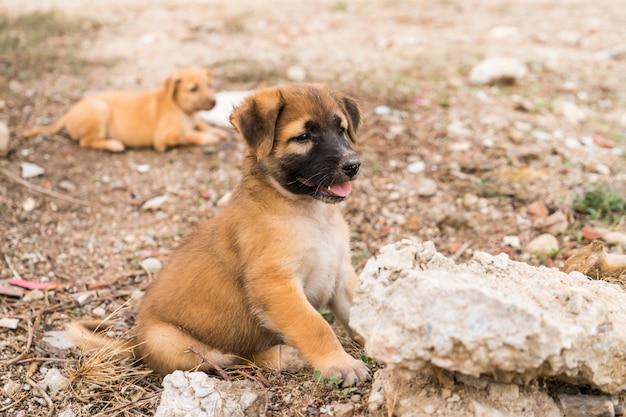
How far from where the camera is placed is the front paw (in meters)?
3.66

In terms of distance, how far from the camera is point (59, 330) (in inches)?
192

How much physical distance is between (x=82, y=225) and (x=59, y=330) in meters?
1.66

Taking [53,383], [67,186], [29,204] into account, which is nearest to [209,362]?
[53,383]

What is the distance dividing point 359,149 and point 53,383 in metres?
4.21

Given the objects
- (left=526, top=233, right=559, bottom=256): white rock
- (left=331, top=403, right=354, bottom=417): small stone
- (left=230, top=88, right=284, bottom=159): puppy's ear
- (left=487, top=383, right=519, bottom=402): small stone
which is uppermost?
(left=230, top=88, right=284, bottom=159): puppy's ear

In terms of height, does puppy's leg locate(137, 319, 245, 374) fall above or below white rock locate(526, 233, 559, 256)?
above

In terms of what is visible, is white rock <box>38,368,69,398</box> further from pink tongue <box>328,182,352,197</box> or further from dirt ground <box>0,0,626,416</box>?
pink tongue <box>328,182,352,197</box>

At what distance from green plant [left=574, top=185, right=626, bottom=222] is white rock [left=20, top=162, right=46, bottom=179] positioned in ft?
17.4

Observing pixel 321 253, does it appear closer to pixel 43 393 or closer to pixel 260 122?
pixel 260 122

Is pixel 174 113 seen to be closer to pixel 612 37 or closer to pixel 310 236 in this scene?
pixel 310 236

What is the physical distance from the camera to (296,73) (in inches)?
360

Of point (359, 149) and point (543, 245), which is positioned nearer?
point (543, 245)

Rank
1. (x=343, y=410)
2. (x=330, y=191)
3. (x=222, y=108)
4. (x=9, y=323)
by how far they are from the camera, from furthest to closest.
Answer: (x=222, y=108) → (x=9, y=323) → (x=330, y=191) → (x=343, y=410)

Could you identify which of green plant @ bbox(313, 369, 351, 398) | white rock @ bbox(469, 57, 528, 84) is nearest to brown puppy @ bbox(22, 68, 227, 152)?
white rock @ bbox(469, 57, 528, 84)
